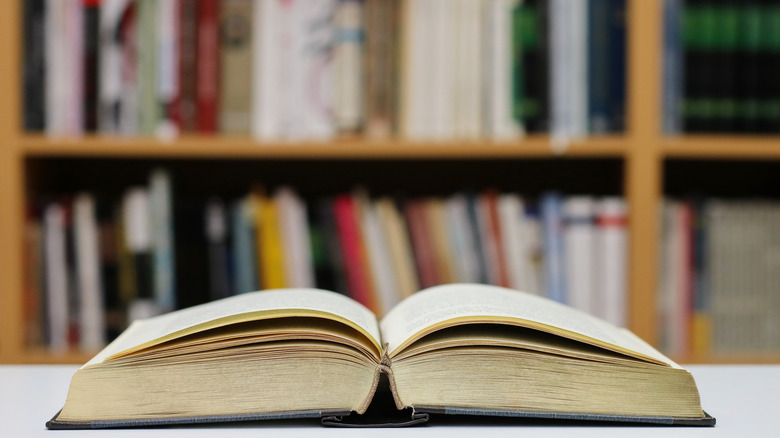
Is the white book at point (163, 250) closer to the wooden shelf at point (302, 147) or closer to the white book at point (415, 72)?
the wooden shelf at point (302, 147)

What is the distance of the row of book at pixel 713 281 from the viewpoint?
1241 mm

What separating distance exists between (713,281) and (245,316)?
3.18 feet

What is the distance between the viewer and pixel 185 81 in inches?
47.8

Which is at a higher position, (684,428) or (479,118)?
(479,118)

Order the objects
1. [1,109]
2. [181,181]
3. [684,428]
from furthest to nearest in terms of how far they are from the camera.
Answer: [181,181] → [1,109] → [684,428]

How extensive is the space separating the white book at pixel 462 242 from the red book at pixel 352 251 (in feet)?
0.51

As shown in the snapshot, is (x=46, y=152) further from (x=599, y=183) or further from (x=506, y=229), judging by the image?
(x=599, y=183)

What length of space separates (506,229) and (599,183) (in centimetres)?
39

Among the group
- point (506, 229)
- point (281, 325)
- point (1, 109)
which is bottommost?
point (506, 229)

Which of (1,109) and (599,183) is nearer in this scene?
(1,109)

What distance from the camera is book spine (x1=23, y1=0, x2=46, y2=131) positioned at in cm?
121

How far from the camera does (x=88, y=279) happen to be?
1.23 meters

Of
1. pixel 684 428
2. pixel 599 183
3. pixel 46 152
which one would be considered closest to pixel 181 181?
pixel 46 152

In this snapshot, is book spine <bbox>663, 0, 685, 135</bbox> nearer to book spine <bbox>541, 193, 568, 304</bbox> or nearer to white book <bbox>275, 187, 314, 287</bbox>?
book spine <bbox>541, 193, 568, 304</bbox>
